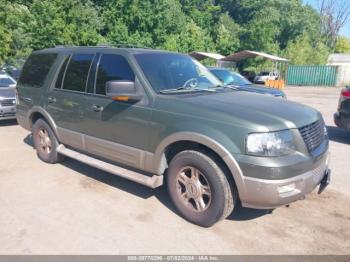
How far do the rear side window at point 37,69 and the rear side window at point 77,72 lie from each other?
615mm

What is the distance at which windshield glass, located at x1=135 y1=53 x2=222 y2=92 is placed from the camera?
4.19m

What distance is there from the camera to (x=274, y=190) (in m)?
3.22

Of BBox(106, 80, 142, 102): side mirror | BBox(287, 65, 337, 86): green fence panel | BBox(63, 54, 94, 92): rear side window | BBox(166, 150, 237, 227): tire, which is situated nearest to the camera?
BBox(166, 150, 237, 227): tire

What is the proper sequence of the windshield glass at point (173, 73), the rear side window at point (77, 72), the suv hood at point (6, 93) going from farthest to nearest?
the suv hood at point (6, 93), the rear side window at point (77, 72), the windshield glass at point (173, 73)

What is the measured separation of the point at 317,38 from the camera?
5084 cm

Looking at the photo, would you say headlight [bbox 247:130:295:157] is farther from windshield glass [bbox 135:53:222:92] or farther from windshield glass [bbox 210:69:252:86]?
windshield glass [bbox 210:69:252:86]

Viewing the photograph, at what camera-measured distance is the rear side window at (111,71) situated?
429 cm

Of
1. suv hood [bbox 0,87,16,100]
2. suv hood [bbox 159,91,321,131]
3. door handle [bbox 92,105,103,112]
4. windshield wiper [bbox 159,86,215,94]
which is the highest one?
windshield wiper [bbox 159,86,215,94]

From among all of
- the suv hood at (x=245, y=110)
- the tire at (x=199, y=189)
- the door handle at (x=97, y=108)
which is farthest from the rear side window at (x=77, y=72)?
the tire at (x=199, y=189)

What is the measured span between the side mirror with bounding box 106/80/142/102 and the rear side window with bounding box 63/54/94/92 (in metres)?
1.11

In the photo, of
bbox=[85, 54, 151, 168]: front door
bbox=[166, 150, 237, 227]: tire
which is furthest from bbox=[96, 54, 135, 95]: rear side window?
bbox=[166, 150, 237, 227]: tire

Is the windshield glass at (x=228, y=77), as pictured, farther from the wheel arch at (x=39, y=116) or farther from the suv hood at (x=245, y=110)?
the suv hood at (x=245, y=110)

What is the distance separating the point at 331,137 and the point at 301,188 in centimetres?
566

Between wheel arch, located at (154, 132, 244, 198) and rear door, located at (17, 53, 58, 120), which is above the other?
rear door, located at (17, 53, 58, 120)
